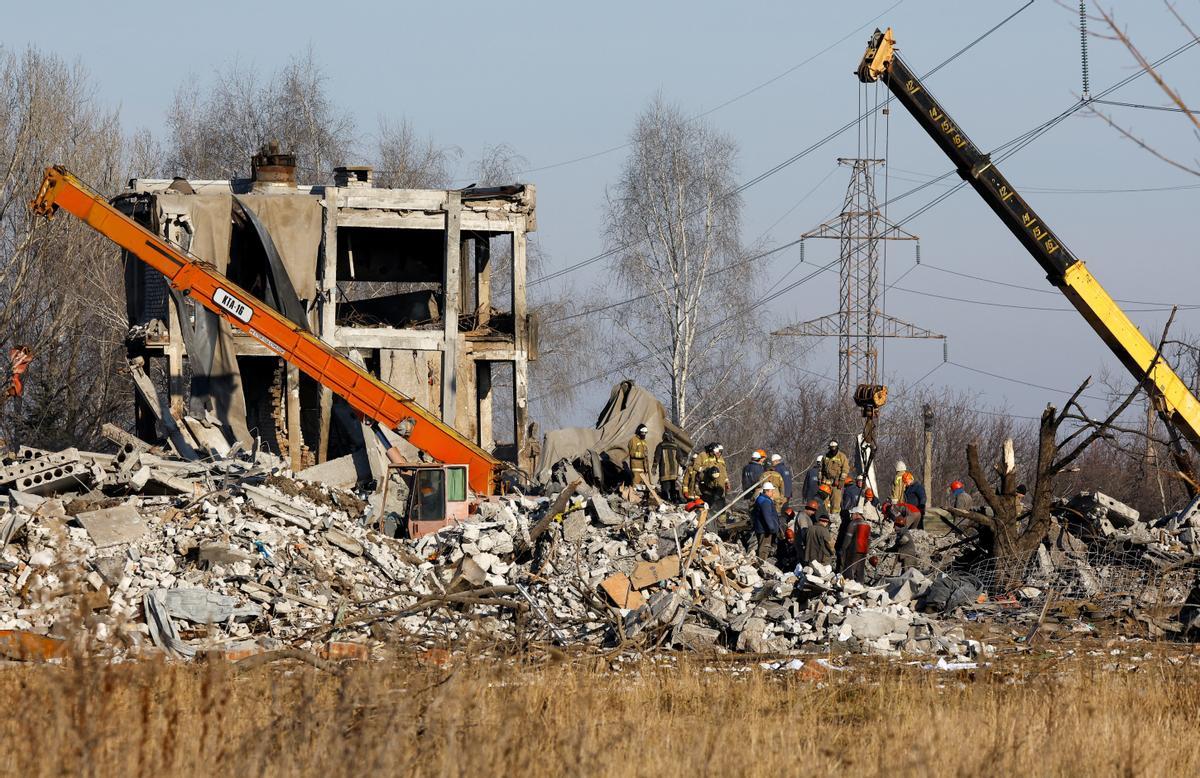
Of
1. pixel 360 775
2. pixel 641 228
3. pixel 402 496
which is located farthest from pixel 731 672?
pixel 641 228

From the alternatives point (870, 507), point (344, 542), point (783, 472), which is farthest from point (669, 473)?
point (344, 542)

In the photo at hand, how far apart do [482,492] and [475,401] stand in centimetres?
550

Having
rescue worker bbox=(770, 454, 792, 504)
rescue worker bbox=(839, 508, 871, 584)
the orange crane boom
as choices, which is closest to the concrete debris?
rescue worker bbox=(839, 508, 871, 584)

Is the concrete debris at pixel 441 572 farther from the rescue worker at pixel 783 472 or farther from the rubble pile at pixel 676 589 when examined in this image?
the rescue worker at pixel 783 472

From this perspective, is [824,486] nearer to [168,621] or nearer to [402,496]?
[402,496]

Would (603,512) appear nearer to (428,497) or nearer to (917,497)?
(428,497)

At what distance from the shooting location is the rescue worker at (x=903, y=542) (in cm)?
1873

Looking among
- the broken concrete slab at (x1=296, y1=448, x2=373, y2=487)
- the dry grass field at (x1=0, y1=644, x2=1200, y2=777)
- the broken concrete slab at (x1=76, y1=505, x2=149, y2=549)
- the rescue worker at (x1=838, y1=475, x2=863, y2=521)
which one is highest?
the broken concrete slab at (x1=296, y1=448, x2=373, y2=487)

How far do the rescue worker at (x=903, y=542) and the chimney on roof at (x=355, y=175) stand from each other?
37.9 feet

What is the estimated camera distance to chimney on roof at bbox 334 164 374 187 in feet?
84.4

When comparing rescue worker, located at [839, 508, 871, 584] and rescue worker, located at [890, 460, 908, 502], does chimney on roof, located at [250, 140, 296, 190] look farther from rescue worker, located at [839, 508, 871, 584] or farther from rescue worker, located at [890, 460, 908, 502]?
rescue worker, located at [839, 508, 871, 584]

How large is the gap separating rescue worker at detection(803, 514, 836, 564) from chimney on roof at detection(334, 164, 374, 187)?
38.0ft

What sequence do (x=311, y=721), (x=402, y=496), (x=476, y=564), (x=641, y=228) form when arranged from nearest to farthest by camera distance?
(x=311, y=721), (x=476, y=564), (x=402, y=496), (x=641, y=228)

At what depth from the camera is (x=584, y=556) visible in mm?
17344
